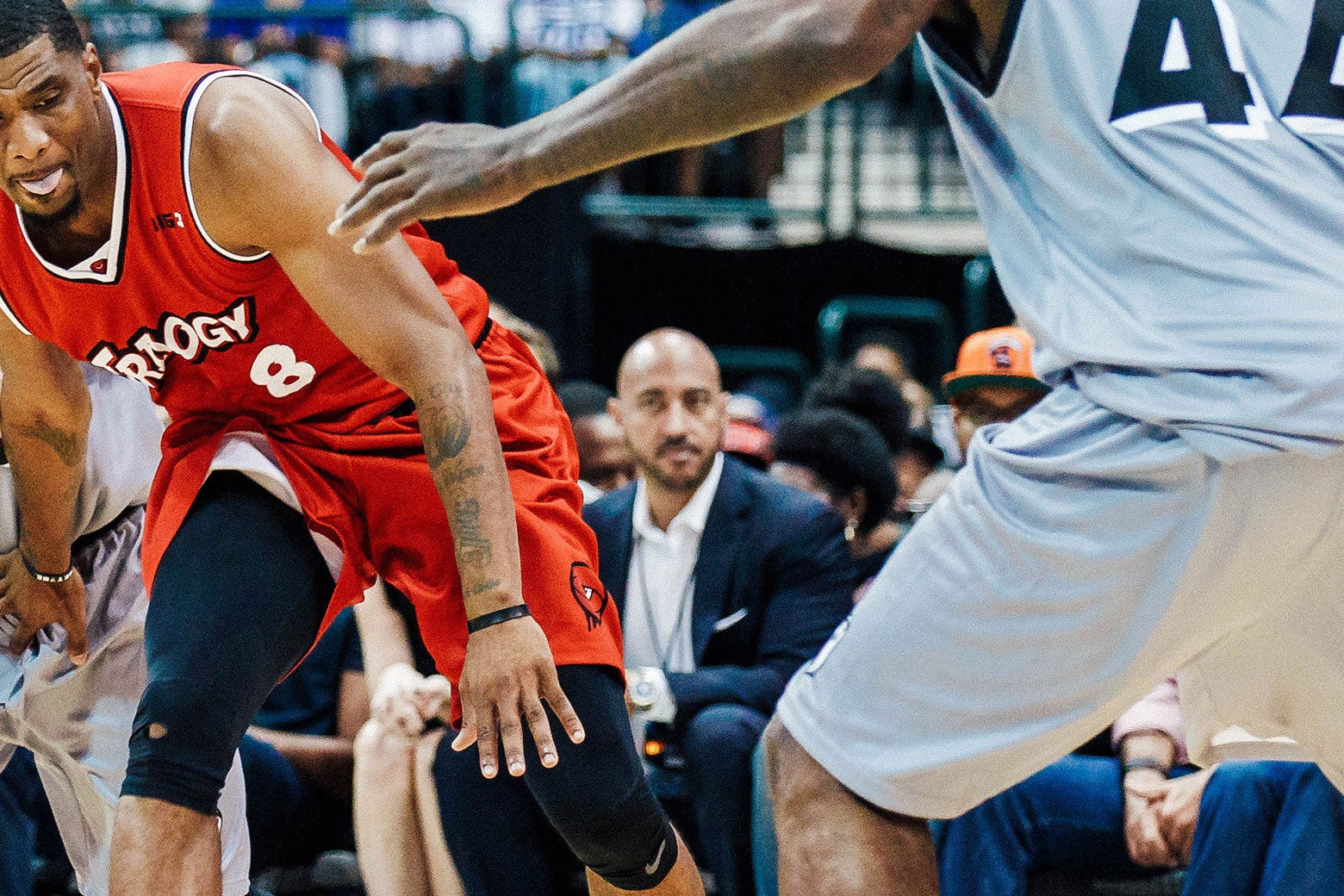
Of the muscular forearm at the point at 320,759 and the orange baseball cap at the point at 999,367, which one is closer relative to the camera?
the muscular forearm at the point at 320,759

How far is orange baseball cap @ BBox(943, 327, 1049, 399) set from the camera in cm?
475

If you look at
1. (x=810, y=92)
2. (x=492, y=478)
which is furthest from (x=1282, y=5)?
(x=492, y=478)

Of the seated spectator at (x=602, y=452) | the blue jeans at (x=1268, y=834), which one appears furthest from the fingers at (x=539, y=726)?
the seated spectator at (x=602, y=452)

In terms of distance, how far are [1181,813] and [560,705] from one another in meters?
1.78

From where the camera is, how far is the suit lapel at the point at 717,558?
4.28 metres

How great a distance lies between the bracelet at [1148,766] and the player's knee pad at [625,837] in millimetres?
1361

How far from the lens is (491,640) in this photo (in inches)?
94.7

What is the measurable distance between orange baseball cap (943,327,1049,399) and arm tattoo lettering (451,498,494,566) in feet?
8.52

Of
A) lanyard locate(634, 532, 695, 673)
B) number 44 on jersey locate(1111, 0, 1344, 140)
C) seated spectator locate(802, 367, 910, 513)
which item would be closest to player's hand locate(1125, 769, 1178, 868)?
lanyard locate(634, 532, 695, 673)

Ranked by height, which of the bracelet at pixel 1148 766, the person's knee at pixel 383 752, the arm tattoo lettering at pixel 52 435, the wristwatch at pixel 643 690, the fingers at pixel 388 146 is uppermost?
the fingers at pixel 388 146

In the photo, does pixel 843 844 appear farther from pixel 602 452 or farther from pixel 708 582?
pixel 602 452

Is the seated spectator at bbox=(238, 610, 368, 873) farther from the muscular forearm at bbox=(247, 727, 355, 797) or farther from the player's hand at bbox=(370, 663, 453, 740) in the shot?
the player's hand at bbox=(370, 663, 453, 740)

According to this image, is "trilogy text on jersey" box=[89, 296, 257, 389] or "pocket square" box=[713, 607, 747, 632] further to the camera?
"pocket square" box=[713, 607, 747, 632]

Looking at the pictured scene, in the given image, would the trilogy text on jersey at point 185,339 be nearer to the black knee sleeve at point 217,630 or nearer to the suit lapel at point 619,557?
the black knee sleeve at point 217,630
